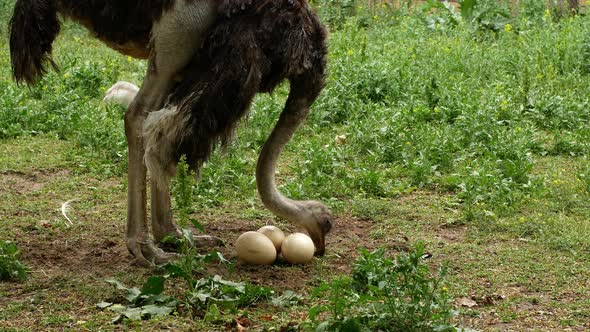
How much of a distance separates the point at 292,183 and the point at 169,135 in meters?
2.04

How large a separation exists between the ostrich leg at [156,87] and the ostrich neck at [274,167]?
561mm

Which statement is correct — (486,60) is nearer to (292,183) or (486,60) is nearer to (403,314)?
(292,183)

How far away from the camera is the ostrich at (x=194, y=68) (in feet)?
17.6

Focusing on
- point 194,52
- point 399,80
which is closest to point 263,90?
point 194,52

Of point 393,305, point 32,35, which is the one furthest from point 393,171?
point 393,305

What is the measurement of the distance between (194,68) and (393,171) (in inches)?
103

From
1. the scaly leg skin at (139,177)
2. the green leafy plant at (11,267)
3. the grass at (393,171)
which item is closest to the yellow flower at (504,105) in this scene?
the grass at (393,171)

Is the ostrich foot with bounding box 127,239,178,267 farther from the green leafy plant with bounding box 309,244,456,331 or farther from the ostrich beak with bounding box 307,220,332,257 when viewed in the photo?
the green leafy plant with bounding box 309,244,456,331

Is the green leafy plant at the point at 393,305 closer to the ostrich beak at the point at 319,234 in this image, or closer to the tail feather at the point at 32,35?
the ostrich beak at the point at 319,234

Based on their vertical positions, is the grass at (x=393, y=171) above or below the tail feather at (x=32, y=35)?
below

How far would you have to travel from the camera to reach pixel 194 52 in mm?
5578

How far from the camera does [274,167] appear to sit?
593 cm

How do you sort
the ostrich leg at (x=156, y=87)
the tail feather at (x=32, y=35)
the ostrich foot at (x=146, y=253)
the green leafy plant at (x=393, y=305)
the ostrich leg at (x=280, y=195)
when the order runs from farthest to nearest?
1. the ostrich leg at (x=280, y=195)
2. the tail feather at (x=32, y=35)
3. the ostrich foot at (x=146, y=253)
4. the ostrich leg at (x=156, y=87)
5. the green leafy plant at (x=393, y=305)

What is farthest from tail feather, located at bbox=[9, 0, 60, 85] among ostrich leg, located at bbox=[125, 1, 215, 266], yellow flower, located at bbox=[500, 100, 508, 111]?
yellow flower, located at bbox=[500, 100, 508, 111]
